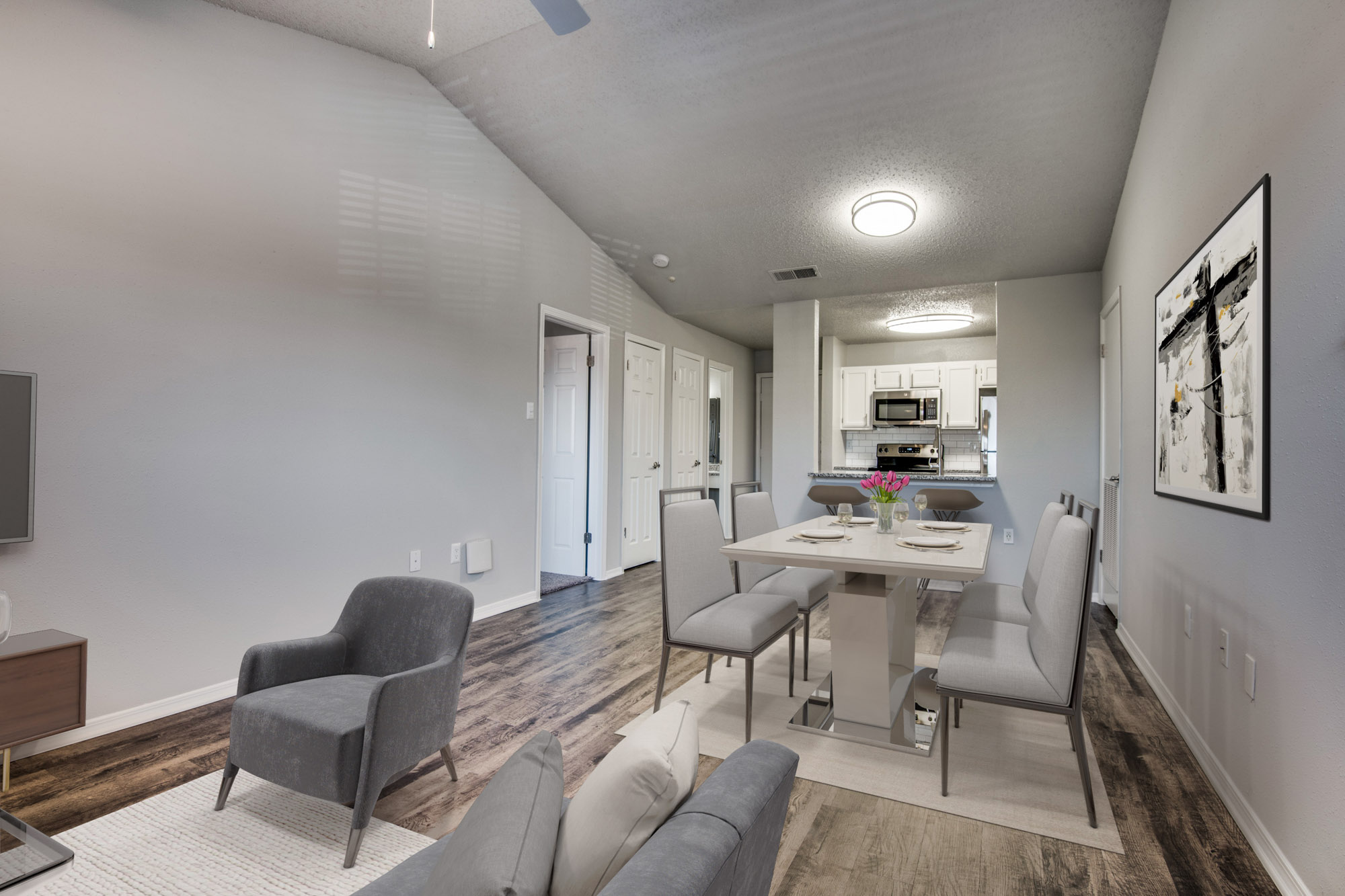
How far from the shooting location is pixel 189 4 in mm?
2734

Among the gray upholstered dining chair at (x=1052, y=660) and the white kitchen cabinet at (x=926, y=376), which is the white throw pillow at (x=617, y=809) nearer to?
the gray upholstered dining chair at (x=1052, y=660)

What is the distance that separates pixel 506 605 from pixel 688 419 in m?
3.17

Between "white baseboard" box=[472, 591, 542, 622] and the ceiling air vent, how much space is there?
319 cm

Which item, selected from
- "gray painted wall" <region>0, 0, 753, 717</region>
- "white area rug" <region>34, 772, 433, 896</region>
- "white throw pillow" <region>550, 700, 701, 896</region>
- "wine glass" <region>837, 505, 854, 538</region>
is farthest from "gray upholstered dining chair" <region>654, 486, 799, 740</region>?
"gray painted wall" <region>0, 0, 753, 717</region>

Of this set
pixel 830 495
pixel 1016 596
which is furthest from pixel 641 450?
pixel 1016 596

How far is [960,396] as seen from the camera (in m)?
7.39

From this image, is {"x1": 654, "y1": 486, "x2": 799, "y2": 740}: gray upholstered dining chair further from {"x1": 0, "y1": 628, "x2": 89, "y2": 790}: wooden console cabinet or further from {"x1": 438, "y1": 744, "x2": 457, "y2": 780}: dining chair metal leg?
{"x1": 0, "y1": 628, "x2": 89, "y2": 790}: wooden console cabinet

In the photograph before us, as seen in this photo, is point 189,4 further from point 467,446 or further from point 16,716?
point 16,716

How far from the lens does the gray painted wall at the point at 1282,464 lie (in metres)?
1.43

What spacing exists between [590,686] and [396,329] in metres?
2.24

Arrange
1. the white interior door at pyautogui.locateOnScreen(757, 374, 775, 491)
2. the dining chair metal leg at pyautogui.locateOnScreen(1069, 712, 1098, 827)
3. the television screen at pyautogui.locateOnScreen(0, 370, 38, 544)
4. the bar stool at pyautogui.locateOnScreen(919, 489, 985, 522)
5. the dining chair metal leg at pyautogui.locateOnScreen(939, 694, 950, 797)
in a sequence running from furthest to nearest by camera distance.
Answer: the white interior door at pyautogui.locateOnScreen(757, 374, 775, 491) < the bar stool at pyautogui.locateOnScreen(919, 489, 985, 522) < the television screen at pyautogui.locateOnScreen(0, 370, 38, 544) < the dining chair metal leg at pyautogui.locateOnScreen(939, 694, 950, 797) < the dining chair metal leg at pyautogui.locateOnScreen(1069, 712, 1098, 827)

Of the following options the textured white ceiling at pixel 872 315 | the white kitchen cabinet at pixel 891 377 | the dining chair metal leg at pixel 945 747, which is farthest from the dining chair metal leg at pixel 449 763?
the white kitchen cabinet at pixel 891 377

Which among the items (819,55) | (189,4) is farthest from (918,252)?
(189,4)

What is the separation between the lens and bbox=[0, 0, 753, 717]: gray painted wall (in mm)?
2373
